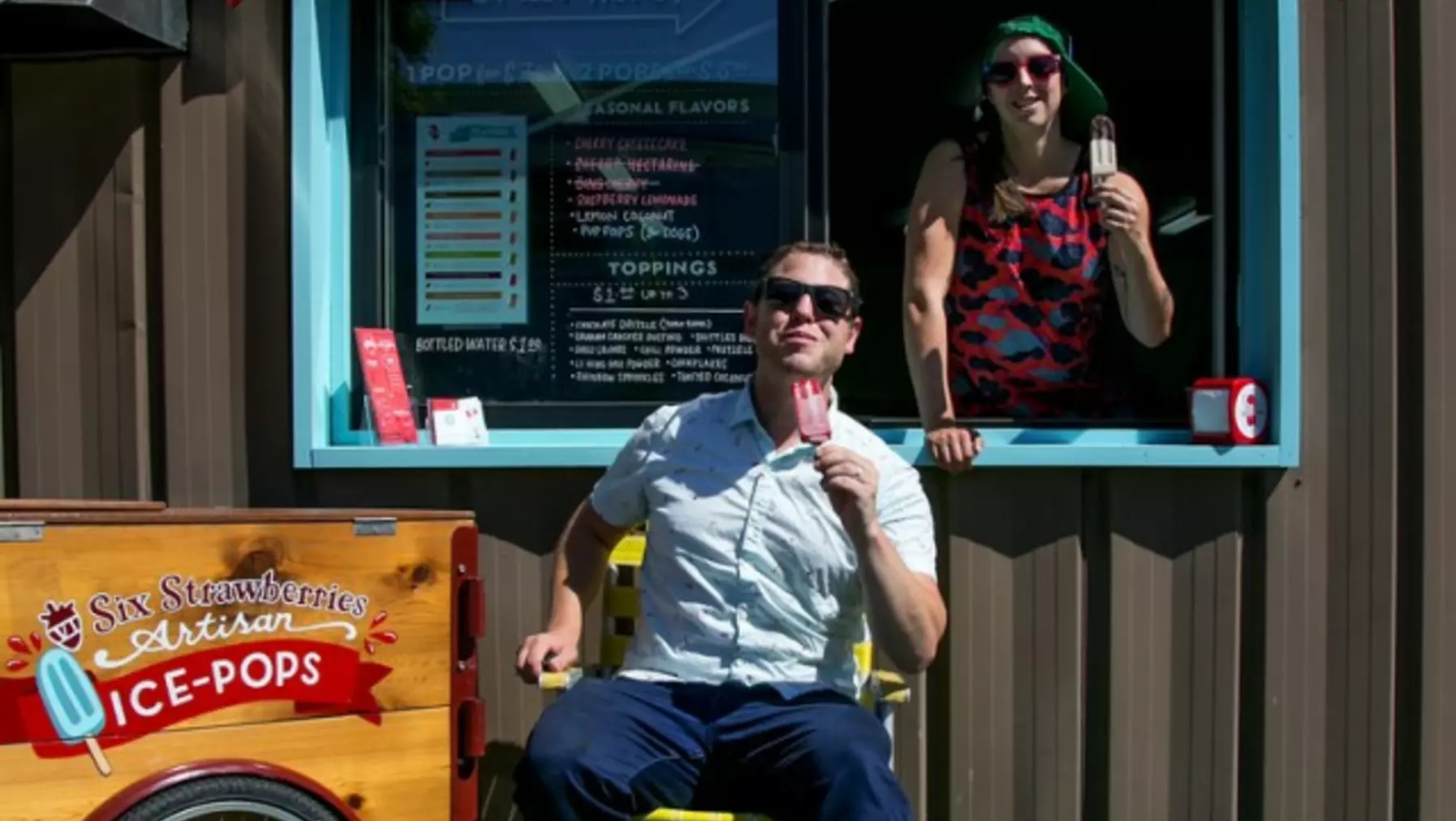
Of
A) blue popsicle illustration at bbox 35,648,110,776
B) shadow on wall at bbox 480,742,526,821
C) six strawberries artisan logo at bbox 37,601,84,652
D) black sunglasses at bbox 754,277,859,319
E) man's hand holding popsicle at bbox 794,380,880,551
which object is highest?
black sunglasses at bbox 754,277,859,319

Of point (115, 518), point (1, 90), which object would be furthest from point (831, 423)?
point (1, 90)

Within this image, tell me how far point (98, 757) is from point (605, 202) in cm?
189

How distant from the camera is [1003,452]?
3.74m

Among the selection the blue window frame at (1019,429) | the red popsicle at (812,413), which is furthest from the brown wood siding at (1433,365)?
the red popsicle at (812,413)

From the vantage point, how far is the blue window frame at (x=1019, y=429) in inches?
146

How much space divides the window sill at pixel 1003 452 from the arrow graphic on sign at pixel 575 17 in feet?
3.57

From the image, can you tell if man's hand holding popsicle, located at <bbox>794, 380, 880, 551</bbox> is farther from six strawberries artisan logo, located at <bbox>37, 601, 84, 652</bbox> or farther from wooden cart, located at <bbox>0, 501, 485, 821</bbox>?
six strawberries artisan logo, located at <bbox>37, 601, 84, 652</bbox>

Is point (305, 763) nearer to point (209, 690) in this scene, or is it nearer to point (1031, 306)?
point (209, 690)

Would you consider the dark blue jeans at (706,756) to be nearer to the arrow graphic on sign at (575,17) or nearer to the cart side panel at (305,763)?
the cart side panel at (305,763)

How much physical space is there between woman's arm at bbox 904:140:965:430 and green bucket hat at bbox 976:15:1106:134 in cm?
28

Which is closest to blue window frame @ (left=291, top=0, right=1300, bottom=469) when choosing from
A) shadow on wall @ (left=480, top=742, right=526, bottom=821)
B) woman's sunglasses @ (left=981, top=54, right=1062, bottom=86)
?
woman's sunglasses @ (left=981, top=54, right=1062, bottom=86)

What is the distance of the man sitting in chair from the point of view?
2861 millimetres

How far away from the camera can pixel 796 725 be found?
9.72 ft

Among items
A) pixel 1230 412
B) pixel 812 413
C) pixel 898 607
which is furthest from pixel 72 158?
pixel 1230 412
